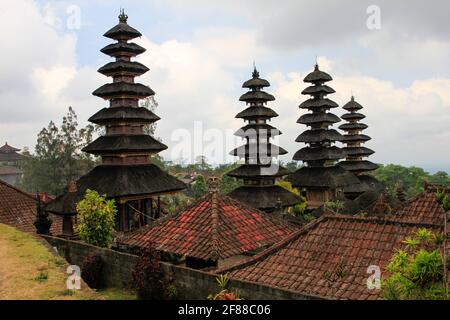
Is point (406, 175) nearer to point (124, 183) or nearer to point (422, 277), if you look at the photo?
point (124, 183)

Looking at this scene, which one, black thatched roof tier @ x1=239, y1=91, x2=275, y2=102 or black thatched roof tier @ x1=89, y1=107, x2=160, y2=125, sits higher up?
black thatched roof tier @ x1=239, y1=91, x2=275, y2=102

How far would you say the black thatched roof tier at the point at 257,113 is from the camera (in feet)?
113

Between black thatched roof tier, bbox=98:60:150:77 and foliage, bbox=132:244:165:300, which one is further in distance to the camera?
black thatched roof tier, bbox=98:60:150:77

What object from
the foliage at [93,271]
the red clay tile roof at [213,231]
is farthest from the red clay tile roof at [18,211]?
Result: the red clay tile roof at [213,231]

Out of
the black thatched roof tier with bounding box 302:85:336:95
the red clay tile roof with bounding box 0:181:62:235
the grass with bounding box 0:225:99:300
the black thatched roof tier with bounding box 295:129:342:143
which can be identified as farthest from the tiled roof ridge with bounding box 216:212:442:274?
the black thatched roof tier with bounding box 302:85:336:95

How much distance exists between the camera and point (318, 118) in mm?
38844

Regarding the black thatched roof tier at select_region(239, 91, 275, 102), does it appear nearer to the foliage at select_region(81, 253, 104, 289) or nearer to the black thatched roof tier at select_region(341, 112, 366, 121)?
the black thatched roof tier at select_region(341, 112, 366, 121)

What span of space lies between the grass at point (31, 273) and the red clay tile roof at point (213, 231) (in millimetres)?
2590

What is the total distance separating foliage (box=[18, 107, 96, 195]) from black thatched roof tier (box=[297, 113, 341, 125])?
23.1 m

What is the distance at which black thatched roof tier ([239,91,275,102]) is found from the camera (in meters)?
34.7

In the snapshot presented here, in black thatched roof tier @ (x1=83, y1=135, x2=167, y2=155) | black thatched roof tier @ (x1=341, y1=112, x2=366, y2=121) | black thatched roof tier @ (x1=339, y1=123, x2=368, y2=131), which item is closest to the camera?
black thatched roof tier @ (x1=83, y1=135, x2=167, y2=155)

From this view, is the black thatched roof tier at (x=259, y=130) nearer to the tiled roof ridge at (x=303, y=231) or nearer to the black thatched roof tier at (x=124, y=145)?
the black thatched roof tier at (x=124, y=145)
